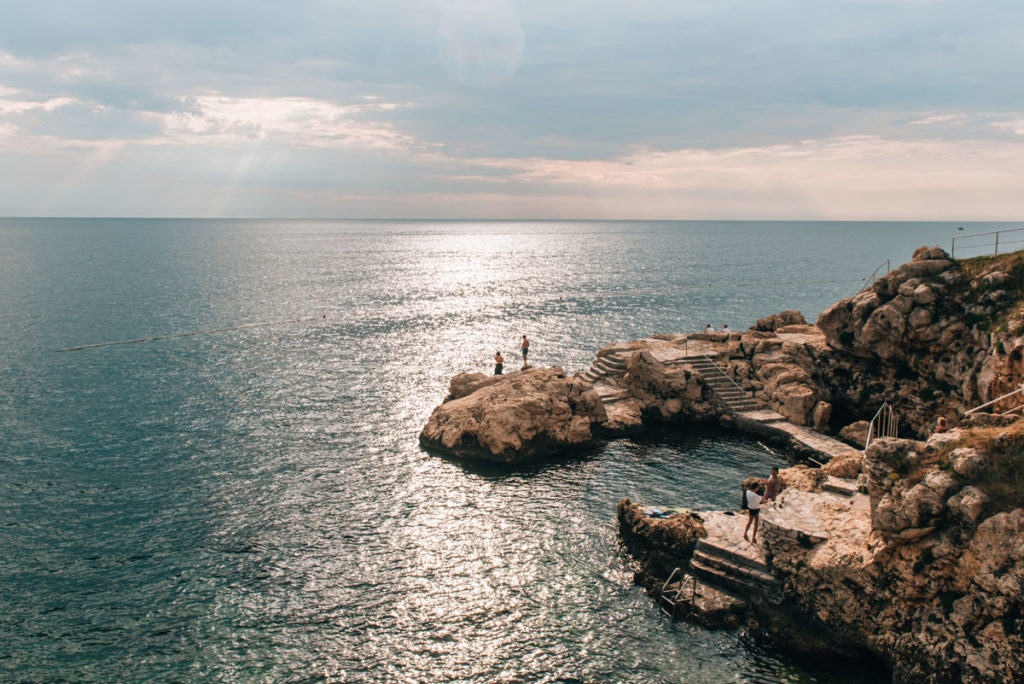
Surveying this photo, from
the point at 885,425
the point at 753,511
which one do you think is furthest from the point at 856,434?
the point at 753,511

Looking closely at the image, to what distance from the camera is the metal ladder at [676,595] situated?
83.3ft

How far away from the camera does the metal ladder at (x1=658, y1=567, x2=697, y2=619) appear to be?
2539cm

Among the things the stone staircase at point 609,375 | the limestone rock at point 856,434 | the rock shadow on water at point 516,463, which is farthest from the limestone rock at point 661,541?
the stone staircase at point 609,375

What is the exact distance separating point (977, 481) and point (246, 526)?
3021 centimetres

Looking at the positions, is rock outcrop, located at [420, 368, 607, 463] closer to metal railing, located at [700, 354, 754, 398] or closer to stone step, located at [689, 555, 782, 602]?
metal railing, located at [700, 354, 754, 398]

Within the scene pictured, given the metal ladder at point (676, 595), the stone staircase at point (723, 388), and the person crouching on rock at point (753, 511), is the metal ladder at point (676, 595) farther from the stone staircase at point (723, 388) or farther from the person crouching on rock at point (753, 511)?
the stone staircase at point (723, 388)

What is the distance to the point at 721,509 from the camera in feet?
108

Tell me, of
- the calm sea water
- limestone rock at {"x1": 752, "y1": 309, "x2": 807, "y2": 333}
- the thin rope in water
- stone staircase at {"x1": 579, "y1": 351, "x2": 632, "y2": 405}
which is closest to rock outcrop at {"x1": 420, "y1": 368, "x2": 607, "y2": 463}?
the calm sea water

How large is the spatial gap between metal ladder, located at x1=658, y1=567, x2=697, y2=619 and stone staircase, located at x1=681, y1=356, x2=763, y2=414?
24.0 m

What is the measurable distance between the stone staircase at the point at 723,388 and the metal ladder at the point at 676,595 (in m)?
24.0

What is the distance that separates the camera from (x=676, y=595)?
84.5ft

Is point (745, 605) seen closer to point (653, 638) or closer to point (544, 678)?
point (653, 638)

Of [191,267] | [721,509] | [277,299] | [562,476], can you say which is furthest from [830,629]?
[191,267]

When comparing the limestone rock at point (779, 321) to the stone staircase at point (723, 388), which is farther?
the limestone rock at point (779, 321)
